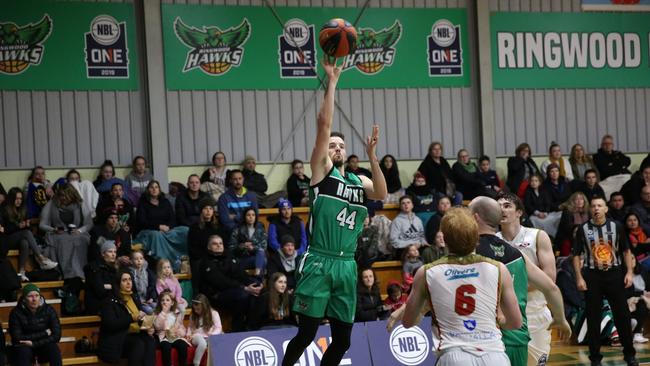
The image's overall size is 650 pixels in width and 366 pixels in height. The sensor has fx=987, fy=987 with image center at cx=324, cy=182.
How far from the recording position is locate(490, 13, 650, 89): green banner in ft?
63.6

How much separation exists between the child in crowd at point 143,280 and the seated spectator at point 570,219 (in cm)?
678

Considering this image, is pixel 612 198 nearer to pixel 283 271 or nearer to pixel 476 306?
pixel 283 271

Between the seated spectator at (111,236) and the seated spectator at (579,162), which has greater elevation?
the seated spectator at (579,162)

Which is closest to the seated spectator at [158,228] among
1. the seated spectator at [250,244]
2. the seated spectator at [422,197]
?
the seated spectator at [250,244]

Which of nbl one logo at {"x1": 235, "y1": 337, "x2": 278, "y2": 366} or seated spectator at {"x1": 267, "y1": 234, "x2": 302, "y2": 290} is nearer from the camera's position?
nbl one logo at {"x1": 235, "y1": 337, "x2": 278, "y2": 366}

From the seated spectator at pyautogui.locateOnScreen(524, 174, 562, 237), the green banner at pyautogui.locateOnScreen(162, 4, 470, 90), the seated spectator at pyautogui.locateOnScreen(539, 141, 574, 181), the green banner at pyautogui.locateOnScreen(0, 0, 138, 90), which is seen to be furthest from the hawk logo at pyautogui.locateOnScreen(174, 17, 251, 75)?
the seated spectator at pyautogui.locateOnScreen(539, 141, 574, 181)

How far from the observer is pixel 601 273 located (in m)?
11.8

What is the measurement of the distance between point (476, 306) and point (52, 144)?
41.5 feet

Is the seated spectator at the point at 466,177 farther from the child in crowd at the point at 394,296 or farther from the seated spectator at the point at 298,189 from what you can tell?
the child in crowd at the point at 394,296

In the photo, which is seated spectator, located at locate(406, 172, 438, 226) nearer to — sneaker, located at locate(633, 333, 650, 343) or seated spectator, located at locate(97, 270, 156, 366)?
sneaker, located at locate(633, 333, 650, 343)

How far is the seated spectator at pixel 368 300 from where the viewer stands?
43.8 feet

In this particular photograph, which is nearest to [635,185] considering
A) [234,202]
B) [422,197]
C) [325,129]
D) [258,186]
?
[422,197]

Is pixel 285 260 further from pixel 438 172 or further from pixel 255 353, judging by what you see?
pixel 438 172

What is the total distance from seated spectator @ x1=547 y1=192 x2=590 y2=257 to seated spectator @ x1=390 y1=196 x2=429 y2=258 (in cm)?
237
